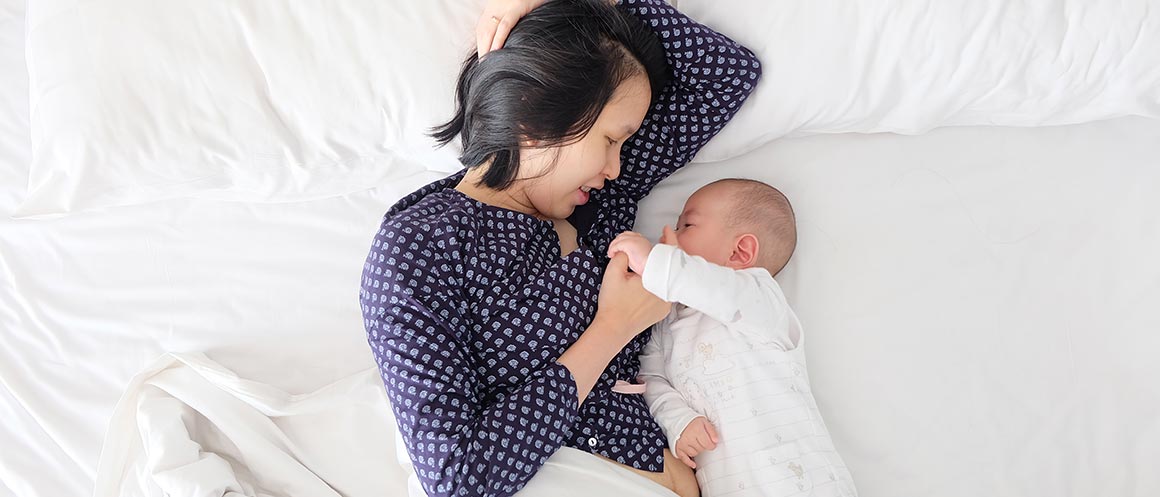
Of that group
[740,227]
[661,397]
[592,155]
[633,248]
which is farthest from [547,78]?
[661,397]

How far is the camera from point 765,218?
57.4 inches

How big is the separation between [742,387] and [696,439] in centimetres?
11

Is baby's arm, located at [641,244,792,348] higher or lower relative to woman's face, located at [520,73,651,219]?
lower

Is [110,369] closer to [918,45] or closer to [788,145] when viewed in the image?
[788,145]

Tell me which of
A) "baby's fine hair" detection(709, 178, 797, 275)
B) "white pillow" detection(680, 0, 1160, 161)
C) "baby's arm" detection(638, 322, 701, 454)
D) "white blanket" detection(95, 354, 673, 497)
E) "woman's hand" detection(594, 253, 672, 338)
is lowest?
"white blanket" detection(95, 354, 673, 497)

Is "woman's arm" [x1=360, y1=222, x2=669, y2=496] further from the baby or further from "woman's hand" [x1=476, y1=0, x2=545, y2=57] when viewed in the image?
"woman's hand" [x1=476, y1=0, x2=545, y2=57]

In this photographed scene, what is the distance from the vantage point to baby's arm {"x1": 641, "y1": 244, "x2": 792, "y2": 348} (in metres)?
1.32

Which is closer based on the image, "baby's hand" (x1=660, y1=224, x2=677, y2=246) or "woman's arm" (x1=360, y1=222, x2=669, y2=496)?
"woman's arm" (x1=360, y1=222, x2=669, y2=496)

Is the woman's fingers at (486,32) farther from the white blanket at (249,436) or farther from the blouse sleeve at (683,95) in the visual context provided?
the white blanket at (249,436)

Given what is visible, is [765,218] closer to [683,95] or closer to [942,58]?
[683,95]

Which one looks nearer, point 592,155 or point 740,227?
point 592,155

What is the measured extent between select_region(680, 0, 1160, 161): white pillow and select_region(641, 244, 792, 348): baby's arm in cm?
33

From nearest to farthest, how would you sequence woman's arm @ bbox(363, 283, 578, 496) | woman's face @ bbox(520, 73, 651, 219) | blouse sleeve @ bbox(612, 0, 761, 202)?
1. woman's arm @ bbox(363, 283, 578, 496)
2. woman's face @ bbox(520, 73, 651, 219)
3. blouse sleeve @ bbox(612, 0, 761, 202)

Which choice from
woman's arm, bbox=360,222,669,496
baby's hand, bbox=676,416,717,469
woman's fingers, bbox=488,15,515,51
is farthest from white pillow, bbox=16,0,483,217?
baby's hand, bbox=676,416,717,469
